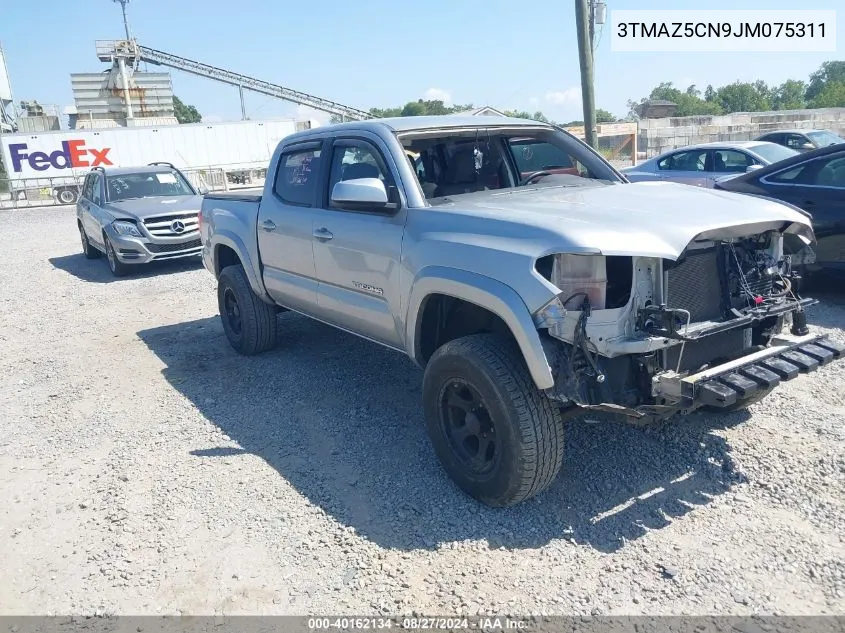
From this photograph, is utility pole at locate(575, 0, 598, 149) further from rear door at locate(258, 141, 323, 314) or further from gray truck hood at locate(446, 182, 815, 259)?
gray truck hood at locate(446, 182, 815, 259)

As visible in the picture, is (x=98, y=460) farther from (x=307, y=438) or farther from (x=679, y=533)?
(x=679, y=533)

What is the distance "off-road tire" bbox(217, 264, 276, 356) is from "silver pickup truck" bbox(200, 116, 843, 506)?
1406 millimetres

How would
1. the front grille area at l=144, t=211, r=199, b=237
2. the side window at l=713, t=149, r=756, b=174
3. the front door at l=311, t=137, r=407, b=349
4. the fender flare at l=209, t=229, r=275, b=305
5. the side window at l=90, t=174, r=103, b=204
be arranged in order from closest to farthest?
the front door at l=311, t=137, r=407, b=349
the fender flare at l=209, t=229, r=275, b=305
the front grille area at l=144, t=211, r=199, b=237
the side window at l=713, t=149, r=756, b=174
the side window at l=90, t=174, r=103, b=204

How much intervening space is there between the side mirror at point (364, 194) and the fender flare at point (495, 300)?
53 centimetres

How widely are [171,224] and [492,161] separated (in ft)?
25.2

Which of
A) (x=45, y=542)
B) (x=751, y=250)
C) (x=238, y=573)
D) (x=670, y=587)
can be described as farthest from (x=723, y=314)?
(x=45, y=542)

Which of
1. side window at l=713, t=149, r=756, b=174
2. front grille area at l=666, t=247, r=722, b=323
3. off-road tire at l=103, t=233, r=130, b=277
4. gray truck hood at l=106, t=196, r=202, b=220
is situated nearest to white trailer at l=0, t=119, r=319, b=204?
gray truck hood at l=106, t=196, r=202, b=220

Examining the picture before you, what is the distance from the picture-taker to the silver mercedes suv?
1080 centimetres

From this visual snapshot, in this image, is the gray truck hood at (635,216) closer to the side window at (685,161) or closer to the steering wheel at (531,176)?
the steering wheel at (531,176)

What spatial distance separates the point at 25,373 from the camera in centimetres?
641

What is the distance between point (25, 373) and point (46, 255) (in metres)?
9.17

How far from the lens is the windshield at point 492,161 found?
4.57 m

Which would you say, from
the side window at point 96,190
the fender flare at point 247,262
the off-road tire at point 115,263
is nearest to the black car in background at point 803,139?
the fender flare at point 247,262

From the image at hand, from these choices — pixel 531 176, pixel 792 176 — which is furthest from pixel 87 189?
pixel 792 176
